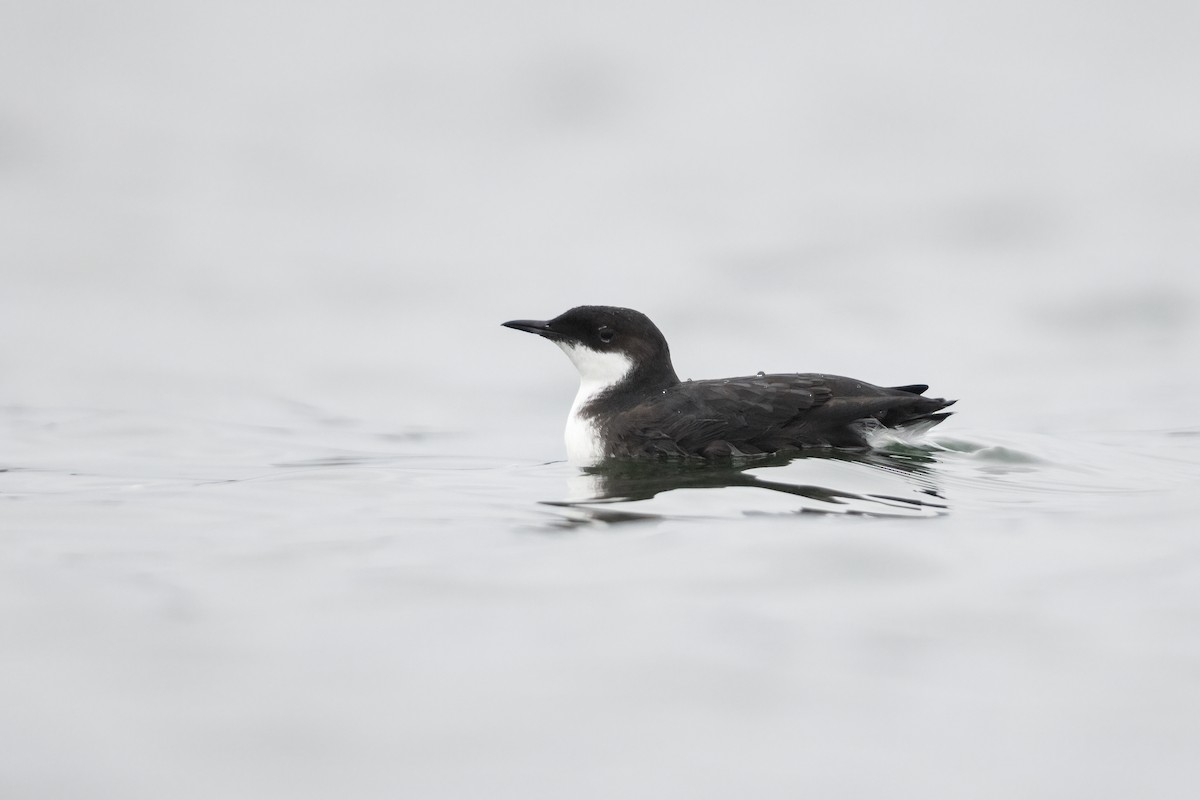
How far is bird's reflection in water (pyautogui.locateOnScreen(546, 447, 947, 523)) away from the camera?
5.87 meters

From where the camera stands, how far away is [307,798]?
3.24 metres

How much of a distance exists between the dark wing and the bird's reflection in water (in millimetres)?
A: 120

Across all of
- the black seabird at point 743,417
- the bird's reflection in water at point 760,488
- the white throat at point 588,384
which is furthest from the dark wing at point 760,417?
the white throat at point 588,384

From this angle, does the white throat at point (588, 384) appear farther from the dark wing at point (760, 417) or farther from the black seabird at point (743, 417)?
the dark wing at point (760, 417)

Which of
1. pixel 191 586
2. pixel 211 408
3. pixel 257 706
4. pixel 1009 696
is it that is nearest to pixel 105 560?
pixel 191 586

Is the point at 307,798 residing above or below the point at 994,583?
below

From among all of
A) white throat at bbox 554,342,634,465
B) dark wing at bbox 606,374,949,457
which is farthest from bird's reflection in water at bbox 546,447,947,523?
white throat at bbox 554,342,634,465

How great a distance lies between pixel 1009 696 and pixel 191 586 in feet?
8.75

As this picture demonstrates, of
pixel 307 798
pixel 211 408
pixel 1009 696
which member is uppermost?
Result: pixel 211 408

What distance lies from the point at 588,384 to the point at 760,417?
4.40 feet

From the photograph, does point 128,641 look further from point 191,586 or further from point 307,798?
point 307,798

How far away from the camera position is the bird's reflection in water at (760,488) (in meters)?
5.87

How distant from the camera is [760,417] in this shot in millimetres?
7477

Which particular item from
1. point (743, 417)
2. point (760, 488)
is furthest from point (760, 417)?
point (760, 488)
